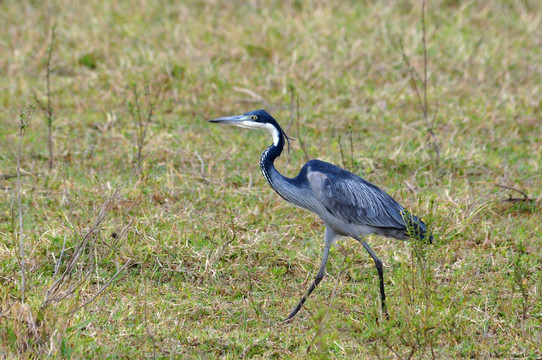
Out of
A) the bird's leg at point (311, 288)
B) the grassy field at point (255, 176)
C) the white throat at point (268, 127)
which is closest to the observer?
the grassy field at point (255, 176)

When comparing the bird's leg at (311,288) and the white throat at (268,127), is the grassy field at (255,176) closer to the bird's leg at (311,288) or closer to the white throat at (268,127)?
the bird's leg at (311,288)

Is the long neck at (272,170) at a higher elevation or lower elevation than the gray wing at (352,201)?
higher

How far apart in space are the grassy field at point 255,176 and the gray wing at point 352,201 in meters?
0.27

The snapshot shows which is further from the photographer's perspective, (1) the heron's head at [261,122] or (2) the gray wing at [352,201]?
(1) the heron's head at [261,122]

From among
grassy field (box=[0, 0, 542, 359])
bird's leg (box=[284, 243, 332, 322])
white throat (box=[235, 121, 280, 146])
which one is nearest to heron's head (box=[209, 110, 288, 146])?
white throat (box=[235, 121, 280, 146])

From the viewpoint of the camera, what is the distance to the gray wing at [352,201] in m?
5.10

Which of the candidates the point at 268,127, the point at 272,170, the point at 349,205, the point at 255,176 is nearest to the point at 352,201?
the point at 349,205

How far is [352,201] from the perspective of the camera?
16.8 ft

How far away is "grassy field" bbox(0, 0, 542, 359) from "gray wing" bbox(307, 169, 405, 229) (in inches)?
10.7

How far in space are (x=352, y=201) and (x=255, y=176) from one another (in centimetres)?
199

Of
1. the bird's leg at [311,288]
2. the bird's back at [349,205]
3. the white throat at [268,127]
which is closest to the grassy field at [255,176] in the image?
the bird's leg at [311,288]

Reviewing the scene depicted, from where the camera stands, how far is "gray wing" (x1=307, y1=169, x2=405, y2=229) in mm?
5098

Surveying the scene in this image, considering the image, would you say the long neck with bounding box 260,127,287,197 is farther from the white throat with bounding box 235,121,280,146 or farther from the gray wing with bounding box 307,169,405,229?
the gray wing with bounding box 307,169,405,229

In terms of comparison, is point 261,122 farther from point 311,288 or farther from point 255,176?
point 255,176
